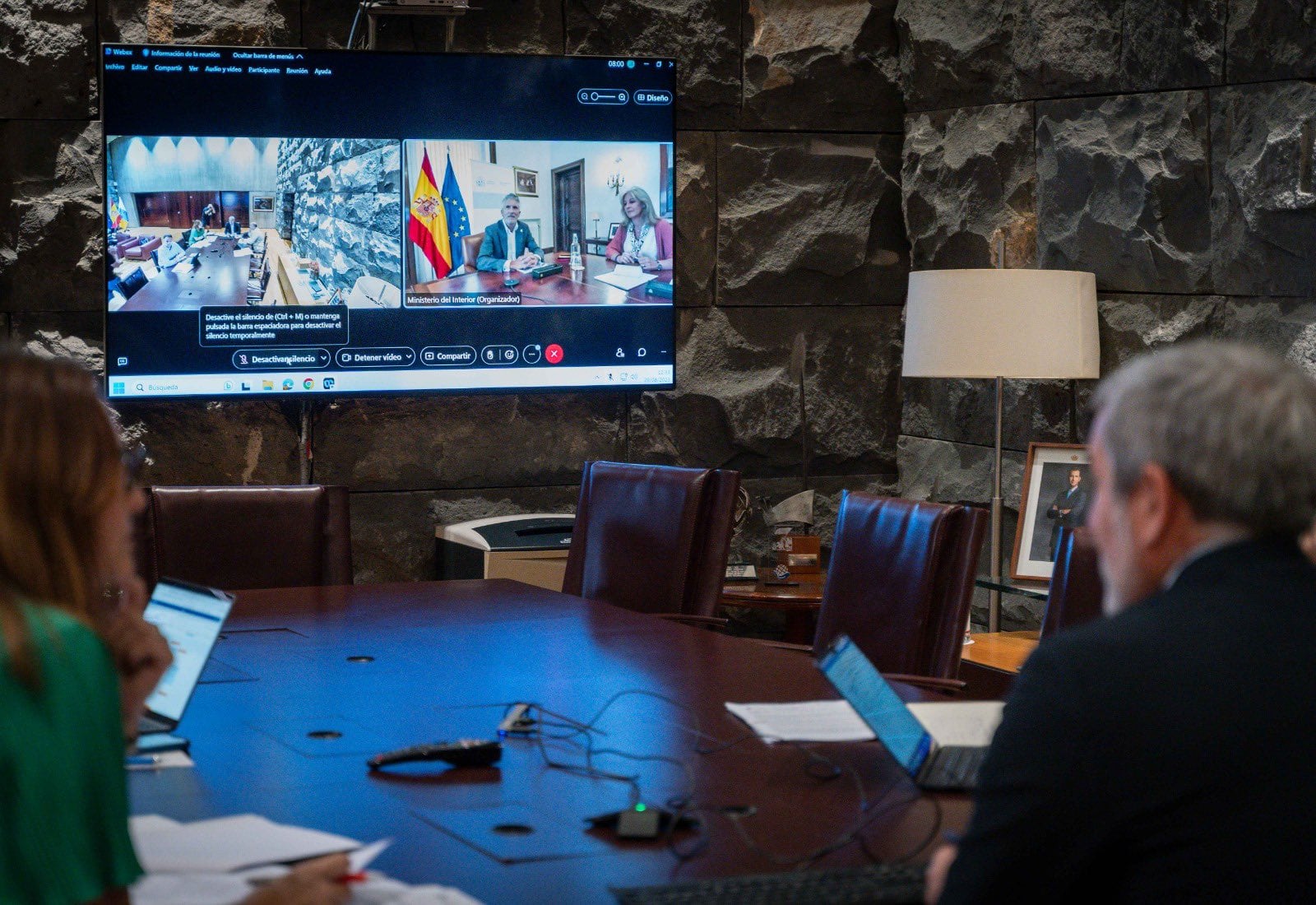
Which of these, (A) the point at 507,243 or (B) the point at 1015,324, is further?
(A) the point at 507,243

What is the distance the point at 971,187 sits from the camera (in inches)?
196

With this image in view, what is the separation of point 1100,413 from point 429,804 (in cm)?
94

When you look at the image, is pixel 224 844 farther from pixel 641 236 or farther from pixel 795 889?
pixel 641 236

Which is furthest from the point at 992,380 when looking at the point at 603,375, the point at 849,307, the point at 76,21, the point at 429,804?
the point at 429,804

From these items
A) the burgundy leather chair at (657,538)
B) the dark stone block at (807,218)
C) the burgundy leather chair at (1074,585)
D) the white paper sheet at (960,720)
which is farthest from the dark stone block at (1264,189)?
the white paper sheet at (960,720)

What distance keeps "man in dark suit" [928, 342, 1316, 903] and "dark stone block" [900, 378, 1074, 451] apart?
3.23 m

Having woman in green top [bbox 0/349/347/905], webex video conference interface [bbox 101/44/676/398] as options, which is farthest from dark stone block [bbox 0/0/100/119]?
woman in green top [bbox 0/349/347/905]

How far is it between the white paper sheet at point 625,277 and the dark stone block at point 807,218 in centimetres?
34

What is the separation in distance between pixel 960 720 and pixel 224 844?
1062 mm

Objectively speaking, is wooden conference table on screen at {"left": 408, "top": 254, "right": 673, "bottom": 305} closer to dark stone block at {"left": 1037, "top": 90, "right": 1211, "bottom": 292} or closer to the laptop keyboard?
dark stone block at {"left": 1037, "top": 90, "right": 1211, "bottom": 292}

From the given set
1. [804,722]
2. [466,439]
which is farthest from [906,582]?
[466,439]

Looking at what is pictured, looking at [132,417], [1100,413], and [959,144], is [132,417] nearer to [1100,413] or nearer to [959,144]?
[959,144]

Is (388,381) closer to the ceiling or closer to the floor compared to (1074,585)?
closer to the ceiling

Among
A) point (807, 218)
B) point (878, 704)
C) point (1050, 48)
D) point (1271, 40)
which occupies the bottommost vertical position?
point (878, 704)
